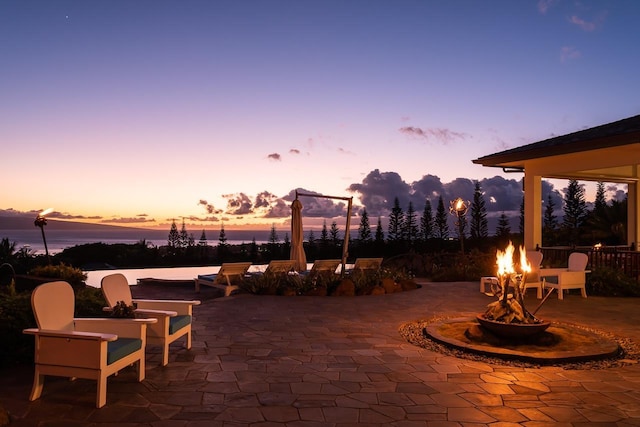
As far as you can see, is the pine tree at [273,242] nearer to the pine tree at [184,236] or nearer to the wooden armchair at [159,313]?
the pine tree at [184,236]

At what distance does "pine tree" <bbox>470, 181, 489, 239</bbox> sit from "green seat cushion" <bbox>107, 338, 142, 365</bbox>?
22.7m

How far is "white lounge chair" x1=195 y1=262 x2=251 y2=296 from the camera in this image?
34.5 feet

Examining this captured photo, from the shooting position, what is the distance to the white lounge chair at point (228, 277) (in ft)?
34.5

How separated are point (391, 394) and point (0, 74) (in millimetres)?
9946

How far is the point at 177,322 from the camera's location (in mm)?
5262

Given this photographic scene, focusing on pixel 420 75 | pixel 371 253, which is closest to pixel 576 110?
pixel 420 75

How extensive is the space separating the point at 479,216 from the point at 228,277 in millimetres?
17719

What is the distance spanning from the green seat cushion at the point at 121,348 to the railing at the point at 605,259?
980cm

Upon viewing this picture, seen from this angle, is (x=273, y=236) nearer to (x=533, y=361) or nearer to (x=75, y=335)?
(x=533, y=361)

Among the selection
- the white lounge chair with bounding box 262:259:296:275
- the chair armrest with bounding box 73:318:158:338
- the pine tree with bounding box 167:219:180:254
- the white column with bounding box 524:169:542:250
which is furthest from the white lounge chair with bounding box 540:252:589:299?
the pine tree with bounding box 167:219:180:254

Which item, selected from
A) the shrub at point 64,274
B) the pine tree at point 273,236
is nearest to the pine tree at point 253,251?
the pine tree at point 273,236

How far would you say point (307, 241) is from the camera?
21906mm

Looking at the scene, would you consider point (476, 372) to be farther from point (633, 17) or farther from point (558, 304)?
point (633, 17)

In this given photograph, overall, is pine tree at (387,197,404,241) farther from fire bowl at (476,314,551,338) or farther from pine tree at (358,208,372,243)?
fire bowl at (476,314,551,338)
